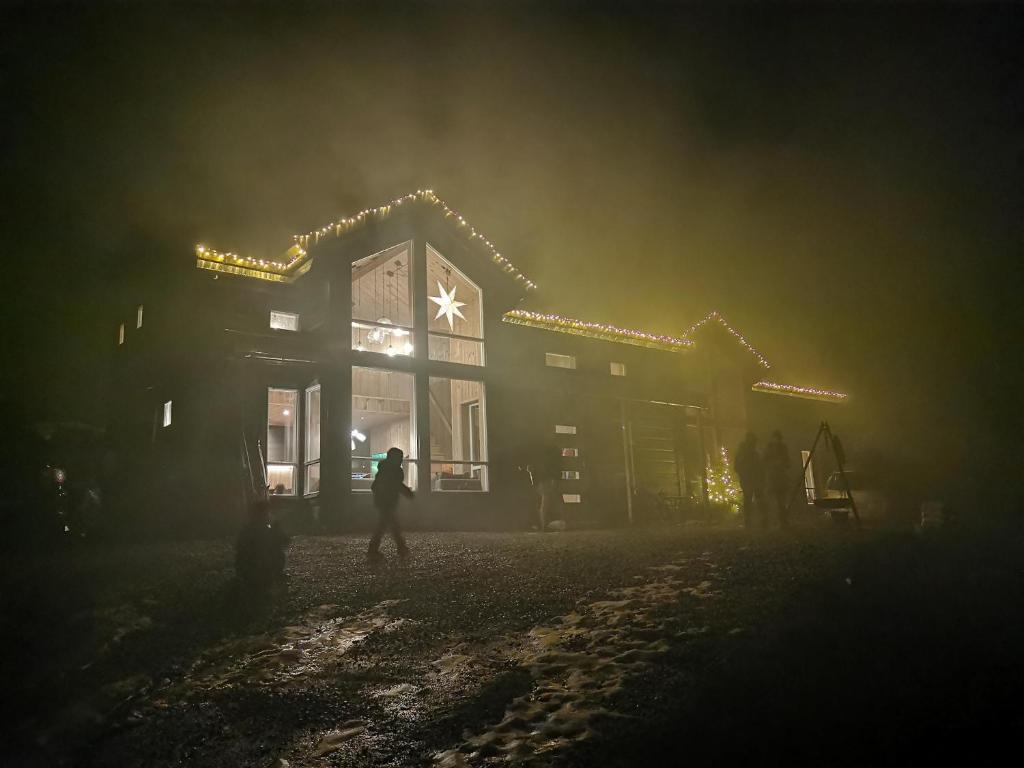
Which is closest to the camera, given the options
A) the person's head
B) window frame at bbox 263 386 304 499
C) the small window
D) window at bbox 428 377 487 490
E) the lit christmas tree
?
the person's head

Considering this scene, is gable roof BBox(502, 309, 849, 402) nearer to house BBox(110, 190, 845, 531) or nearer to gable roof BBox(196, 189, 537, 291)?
house BBox(110, 190, 845, 531)

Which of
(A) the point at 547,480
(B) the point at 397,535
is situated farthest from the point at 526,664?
(A) the point at 547,480

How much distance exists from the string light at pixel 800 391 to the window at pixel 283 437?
16.3m

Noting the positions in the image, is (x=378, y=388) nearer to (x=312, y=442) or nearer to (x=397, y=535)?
(x=312, y=442)

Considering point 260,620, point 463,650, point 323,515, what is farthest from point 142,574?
point 323,515

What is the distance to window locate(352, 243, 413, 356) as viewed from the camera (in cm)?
1645

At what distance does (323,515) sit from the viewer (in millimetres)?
14336

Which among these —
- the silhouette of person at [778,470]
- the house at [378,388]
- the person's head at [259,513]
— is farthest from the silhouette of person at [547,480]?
the person's head at [259,513]

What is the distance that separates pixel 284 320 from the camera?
16.0 meters

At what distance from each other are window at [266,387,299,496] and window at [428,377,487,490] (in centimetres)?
341

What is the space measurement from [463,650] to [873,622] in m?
3.67

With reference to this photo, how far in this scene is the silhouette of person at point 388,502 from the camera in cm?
965

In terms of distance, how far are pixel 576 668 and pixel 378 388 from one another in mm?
12738

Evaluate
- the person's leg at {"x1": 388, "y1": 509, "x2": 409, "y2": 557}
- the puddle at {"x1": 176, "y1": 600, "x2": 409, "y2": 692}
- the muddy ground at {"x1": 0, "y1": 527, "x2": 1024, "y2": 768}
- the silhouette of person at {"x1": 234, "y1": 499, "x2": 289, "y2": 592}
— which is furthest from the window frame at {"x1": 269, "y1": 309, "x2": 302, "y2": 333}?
the puddle at {"x1": 176, "y1": 600, "x2": 409, "y2": 692}
